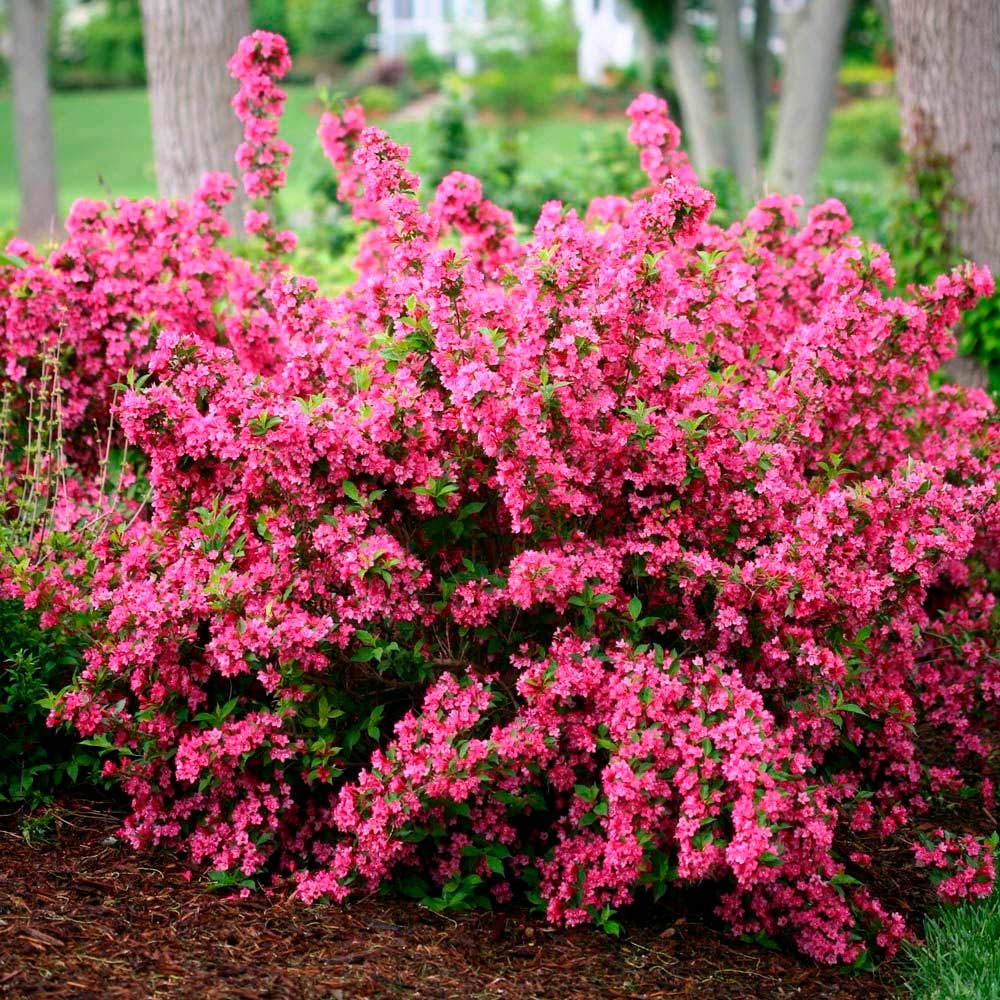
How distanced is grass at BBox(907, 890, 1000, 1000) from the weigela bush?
3.5 inches

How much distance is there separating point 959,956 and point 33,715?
8.50ft

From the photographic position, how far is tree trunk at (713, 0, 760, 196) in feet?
48.7

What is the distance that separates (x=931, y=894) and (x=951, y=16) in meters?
4.76

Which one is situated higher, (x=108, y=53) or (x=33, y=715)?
(x=108, y=53)

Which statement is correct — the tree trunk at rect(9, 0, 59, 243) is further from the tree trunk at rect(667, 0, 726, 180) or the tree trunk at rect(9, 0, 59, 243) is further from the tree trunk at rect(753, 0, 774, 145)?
the tree trunk at rect(753, 0, 774, 145)

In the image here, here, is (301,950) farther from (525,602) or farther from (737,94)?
(737,94)

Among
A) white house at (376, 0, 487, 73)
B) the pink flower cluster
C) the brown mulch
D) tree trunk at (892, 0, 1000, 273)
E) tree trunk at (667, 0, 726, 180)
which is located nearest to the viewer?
the brown mulch

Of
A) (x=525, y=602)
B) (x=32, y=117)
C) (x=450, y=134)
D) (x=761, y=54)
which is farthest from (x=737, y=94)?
(x=525, y=602)

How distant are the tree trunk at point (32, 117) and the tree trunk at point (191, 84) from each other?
10.6 m

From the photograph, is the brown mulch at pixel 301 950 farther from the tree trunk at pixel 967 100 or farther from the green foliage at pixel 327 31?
the green foliage at pixel 327 31

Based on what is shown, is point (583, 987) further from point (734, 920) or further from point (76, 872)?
point (76, 872)

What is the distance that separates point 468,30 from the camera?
3850cm

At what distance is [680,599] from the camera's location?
12.3 ft

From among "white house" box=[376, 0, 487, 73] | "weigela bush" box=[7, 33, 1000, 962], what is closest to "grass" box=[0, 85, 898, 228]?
"white house" box=[376, 0, 487, 73]
